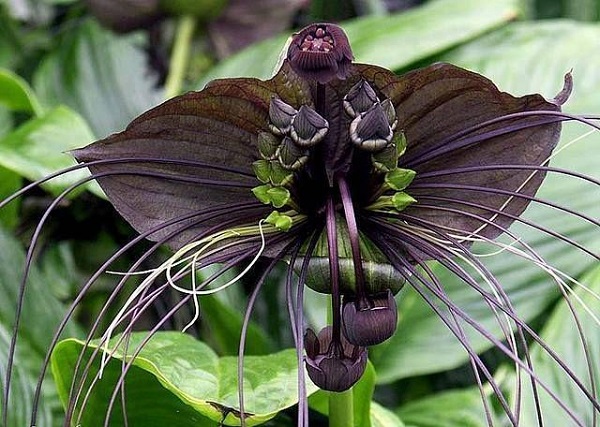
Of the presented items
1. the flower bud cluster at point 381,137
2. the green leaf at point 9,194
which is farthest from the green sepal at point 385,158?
the green leaf at point 9,194

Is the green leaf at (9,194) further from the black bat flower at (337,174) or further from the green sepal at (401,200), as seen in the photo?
the green sepal at (401,200)

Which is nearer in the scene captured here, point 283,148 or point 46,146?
point 283,148

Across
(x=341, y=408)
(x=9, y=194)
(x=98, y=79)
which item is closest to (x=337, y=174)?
(x=341, y=408)

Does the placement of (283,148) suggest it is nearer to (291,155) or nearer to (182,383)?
(291,155)

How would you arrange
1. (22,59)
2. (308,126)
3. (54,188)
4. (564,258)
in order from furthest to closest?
(22,59), (564,258), (54,188), (308,126)

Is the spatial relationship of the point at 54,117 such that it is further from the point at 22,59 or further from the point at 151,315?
the point at 22,59

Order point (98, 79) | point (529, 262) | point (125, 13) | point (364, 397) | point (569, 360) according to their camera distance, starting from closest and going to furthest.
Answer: point (364, 397), point (569, 360), point (529, 262), point (125, 13), point (98, 79)

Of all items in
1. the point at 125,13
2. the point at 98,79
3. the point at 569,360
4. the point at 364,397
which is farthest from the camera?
the point at 98,79

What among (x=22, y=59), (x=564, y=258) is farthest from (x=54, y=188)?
(x=22, y=59)

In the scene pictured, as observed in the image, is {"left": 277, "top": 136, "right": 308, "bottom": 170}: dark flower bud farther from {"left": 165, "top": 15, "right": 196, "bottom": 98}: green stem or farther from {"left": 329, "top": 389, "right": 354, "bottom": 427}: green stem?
{"left": 165, "top": 15, "right": 196, "bottom": 98}: green stem
